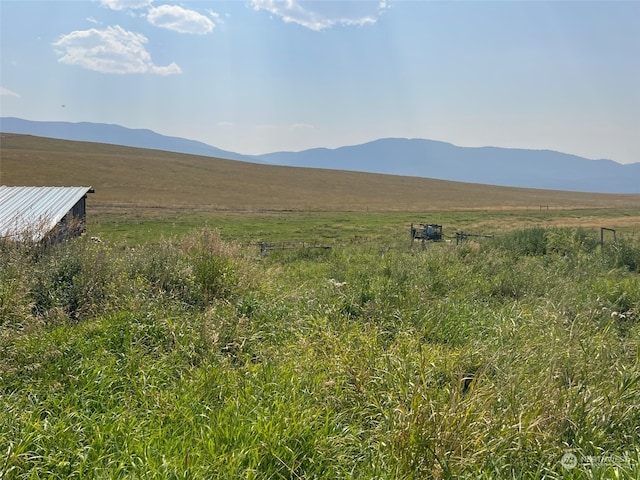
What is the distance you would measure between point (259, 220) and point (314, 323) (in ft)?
108

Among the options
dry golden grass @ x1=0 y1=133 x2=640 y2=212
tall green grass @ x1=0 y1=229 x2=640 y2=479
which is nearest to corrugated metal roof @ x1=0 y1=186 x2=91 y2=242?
tall green grass @ x1=0 y1=229 x2=640 y2=479

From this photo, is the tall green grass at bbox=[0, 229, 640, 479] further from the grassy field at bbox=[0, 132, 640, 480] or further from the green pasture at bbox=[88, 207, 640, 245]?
the green pasture at bbox=[88, 207, 640, 245]

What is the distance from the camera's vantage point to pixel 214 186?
68.2m

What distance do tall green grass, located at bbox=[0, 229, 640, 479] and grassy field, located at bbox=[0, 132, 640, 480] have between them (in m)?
0.02

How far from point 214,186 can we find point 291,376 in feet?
220

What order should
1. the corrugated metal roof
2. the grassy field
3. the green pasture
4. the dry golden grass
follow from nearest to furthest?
the grassy field < the corrugated metal roof < the green pasture < the dry golden grass

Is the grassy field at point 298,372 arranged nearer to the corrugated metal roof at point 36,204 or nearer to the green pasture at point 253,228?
the corrugated metal roof at point 36,204

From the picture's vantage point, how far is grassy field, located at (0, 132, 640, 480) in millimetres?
3025

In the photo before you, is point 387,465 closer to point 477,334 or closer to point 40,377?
point 477,334

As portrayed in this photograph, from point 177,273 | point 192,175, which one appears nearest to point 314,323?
point 177,273

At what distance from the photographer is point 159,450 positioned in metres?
3.09

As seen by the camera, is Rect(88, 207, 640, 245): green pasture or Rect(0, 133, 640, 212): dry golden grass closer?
Rect(88, 207, 640, 245): green pasture

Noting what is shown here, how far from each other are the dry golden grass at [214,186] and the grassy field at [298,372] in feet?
133

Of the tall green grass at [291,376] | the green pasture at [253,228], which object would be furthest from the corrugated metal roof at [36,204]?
the green pasture at [253,228]
